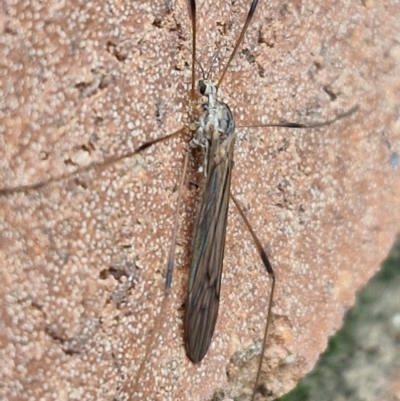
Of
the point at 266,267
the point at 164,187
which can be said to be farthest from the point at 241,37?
the point at 266,267

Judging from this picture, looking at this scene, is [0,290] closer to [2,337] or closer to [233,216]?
[2,337]

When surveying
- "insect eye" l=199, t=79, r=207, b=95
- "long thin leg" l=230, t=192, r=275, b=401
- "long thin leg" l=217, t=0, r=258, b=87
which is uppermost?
"long thin leg" l=217, t=0, r=258, b=87

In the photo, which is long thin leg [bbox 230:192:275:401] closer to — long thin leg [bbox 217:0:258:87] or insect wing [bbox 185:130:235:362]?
insect wing [bbox 185:130:235:362]

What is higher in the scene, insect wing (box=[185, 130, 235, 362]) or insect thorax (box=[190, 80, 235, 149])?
insect thorax (box=[190, 80, 235, 149])

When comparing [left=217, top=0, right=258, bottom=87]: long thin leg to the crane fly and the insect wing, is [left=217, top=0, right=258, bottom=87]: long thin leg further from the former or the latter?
the insect wing

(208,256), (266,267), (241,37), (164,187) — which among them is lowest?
(266,267)

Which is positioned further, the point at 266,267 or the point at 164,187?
the point at 266,267

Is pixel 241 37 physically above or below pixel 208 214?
above

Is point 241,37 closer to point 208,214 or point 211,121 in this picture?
point 211,121

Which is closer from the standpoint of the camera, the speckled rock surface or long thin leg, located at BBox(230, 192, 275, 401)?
the speckled rock surface

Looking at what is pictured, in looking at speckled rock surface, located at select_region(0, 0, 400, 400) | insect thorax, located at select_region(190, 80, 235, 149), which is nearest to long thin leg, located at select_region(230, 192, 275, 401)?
speckled rock surface, located at select_region(0, 0, 400, 400)
